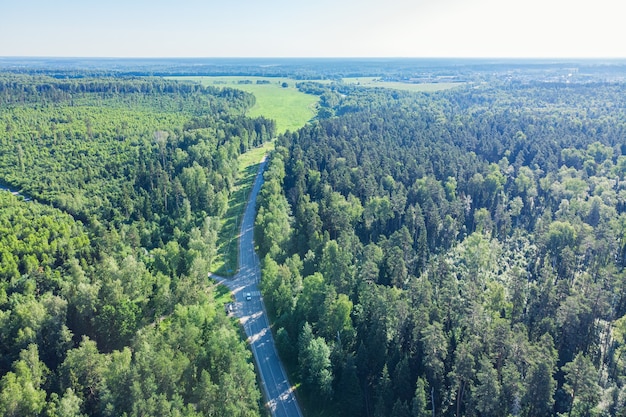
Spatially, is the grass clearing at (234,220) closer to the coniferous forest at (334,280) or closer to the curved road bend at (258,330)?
the curved road bend at (258,330)

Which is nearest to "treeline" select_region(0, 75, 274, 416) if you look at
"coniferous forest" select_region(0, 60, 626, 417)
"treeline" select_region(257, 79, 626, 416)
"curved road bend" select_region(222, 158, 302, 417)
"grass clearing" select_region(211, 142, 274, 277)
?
"coniferous forest" select_region(0, 60, 626, 417)

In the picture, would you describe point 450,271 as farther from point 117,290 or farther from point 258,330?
point 117,290

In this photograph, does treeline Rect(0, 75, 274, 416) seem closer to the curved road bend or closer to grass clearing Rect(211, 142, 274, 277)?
the curved road bend

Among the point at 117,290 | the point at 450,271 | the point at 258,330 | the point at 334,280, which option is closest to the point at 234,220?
the point at 258,330

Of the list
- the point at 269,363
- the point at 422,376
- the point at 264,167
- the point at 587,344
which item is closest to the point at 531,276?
the point at 587,344

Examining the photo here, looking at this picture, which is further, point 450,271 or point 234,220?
point 234,220

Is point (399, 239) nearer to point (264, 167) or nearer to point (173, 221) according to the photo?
point (173, 221)

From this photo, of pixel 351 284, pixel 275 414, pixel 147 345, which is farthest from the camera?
pixel 351 284
